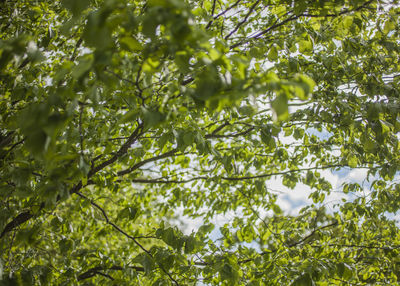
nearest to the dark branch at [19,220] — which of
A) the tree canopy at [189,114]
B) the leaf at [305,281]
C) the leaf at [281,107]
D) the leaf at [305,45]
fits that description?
the tree canopy at [189,114]

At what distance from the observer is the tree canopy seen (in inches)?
39.5

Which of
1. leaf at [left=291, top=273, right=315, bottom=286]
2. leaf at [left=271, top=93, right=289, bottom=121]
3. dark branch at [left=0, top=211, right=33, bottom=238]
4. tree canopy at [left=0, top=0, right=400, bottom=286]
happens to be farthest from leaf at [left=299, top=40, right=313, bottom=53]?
dark branch at [left=0, top=211, right=33, bottom=238]

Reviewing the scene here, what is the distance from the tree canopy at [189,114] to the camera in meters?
1.00

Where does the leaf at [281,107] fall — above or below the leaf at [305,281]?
above

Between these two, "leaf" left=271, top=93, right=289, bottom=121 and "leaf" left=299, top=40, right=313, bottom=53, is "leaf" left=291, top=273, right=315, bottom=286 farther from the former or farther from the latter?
"leaf" left=299, top=40, right=313, bottom=53

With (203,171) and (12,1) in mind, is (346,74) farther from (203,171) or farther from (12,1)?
(12,1)

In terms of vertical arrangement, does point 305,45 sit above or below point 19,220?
above

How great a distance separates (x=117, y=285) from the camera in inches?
89.0

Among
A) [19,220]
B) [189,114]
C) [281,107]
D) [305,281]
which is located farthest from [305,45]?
[19,220]

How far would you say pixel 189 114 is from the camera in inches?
99.8

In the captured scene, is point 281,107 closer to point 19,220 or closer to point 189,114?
point 189,114

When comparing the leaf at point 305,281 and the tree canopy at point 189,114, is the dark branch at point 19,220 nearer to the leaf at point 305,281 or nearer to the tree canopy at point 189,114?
the tree canopy at point 189,114

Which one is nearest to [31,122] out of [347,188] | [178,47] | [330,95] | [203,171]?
[178,47]

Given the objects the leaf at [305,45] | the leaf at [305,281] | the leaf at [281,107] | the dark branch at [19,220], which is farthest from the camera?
the dark branch at [19,220]
